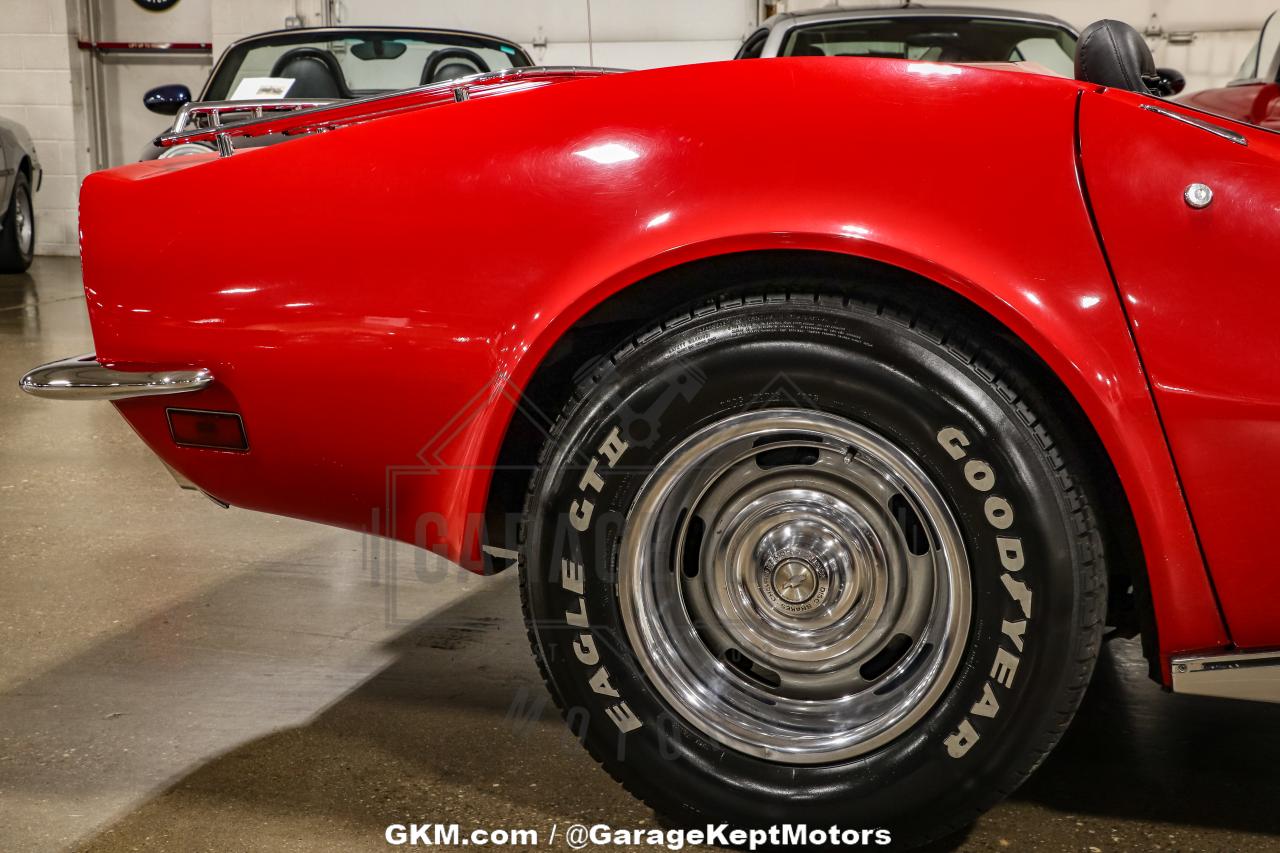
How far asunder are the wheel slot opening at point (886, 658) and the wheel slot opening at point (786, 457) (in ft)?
0.85

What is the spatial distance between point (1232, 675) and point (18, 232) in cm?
1008

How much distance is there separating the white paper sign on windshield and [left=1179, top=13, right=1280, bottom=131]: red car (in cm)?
235

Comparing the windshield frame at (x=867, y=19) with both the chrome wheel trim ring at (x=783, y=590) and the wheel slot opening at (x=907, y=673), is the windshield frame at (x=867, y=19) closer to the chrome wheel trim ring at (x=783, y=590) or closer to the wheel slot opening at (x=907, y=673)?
the chrome wheel trim ring at (x=783, y=590)

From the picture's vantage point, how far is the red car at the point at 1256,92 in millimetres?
2041

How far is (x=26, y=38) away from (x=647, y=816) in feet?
41.4

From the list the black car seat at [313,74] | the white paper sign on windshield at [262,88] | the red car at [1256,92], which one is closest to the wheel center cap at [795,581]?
the red car at [1256,92]

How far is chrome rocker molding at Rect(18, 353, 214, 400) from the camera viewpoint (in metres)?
1.60

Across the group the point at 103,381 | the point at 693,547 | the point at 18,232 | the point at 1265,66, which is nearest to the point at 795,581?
the point at 693,547

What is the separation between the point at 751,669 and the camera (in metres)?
1.57

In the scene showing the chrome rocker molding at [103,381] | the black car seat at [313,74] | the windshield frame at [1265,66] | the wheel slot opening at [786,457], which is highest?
the black car seat at [313,74]

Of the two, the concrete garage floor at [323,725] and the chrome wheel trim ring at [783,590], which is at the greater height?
the chrome wheel trim ring at [783,590]

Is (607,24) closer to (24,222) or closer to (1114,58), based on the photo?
(24,222)

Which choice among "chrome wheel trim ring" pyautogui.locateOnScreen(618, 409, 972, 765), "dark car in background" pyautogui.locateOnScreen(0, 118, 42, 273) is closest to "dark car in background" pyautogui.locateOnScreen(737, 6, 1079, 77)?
"chrome wheel trim ring" pyautogui.locateOnScreen(618, 409, 972, 765)

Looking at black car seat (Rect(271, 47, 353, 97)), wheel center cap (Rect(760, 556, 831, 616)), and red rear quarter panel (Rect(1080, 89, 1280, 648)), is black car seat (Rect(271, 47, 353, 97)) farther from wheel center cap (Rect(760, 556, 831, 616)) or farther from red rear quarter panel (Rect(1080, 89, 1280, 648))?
red rear quarter panel (Rect(1080, 89, 1280, 648))
